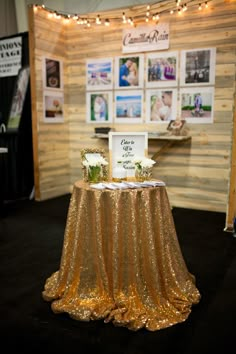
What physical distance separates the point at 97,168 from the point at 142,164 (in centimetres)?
30

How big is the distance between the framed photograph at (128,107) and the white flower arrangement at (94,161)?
2837 millimetres

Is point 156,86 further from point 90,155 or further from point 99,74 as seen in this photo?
point 90,155

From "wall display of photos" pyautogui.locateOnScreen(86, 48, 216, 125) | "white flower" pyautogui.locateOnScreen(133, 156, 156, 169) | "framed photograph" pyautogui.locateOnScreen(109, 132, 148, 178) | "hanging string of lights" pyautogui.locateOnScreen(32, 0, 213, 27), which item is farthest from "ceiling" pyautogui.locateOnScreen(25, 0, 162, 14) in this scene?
"white flower" pyautogui.locateOnScreen(133, 156, 156, 169)

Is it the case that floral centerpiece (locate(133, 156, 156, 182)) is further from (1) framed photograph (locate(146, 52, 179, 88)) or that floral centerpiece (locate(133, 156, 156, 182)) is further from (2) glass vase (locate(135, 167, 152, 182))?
(1) framed photograph (locate(146, 52, 179, 88))

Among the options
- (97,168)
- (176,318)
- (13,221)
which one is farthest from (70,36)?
(176,318)

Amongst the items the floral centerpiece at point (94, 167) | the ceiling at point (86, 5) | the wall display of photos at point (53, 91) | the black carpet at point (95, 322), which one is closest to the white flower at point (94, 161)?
the floral centerpiece at point (94, 167)

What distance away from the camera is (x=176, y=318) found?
209cm

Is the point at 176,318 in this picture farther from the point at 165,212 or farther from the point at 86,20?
the point at 86,20

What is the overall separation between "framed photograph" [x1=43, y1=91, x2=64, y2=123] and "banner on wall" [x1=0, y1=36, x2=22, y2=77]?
701mm

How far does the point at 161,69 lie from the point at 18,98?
7.24ft

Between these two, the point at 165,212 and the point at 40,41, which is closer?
the point at 165,212

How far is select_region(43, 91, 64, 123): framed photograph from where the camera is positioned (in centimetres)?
515

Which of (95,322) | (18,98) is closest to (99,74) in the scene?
(18,98)

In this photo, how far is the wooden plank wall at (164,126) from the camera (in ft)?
14.5
